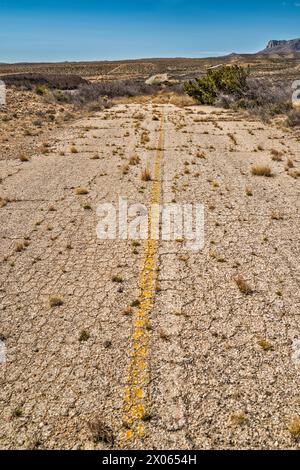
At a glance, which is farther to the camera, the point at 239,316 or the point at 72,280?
the point at 72,280

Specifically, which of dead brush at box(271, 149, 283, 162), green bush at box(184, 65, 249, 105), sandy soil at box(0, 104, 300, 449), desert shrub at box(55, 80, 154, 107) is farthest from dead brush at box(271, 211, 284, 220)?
green bush at box(184, 65, 249, 105)

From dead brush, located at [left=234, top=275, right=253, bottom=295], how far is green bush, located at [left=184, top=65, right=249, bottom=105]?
35608 mm

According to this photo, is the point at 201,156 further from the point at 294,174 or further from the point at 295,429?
the point at 295,429

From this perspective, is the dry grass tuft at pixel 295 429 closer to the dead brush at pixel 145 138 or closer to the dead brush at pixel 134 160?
the dead brush at pixel 134 160

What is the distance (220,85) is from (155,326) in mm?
39912

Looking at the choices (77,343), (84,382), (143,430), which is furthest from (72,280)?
(143,430)

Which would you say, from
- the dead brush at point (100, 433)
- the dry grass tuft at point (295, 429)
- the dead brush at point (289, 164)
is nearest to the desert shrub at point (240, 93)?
the dead brush at point (289, 164)

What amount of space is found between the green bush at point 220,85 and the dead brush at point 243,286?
35608 mm

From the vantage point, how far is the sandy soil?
3.93 m

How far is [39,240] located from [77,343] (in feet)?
12.3

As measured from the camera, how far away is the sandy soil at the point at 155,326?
3930mm

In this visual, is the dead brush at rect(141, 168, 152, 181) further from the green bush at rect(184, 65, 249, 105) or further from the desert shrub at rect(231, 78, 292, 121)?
the green bush at rect(184, 65, 249, 105)
